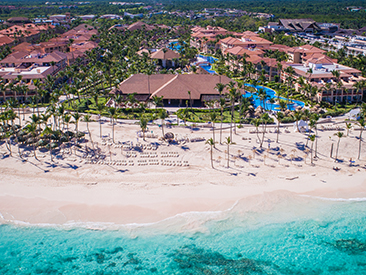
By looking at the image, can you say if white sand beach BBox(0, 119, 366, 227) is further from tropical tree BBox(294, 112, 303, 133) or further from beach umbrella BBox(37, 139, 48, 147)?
tropical tree BBox(294, 112, 303, 133)

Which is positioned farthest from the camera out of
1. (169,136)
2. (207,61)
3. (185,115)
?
(207,61)

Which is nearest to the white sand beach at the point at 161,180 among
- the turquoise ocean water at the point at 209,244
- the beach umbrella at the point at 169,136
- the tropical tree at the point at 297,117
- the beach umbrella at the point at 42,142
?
the beach umbrella at the point at 169,136

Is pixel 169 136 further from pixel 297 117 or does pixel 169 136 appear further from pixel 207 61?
pixel 207 61

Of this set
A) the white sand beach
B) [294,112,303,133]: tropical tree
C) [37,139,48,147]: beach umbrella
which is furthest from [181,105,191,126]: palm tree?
[37,139,48,147]: beach umbrella

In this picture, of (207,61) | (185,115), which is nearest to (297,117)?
(185,115)

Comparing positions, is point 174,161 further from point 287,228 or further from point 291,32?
point 291,32

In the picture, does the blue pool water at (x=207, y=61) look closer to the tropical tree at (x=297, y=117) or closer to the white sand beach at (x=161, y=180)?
the tropical tree at (x=297, y=117)
